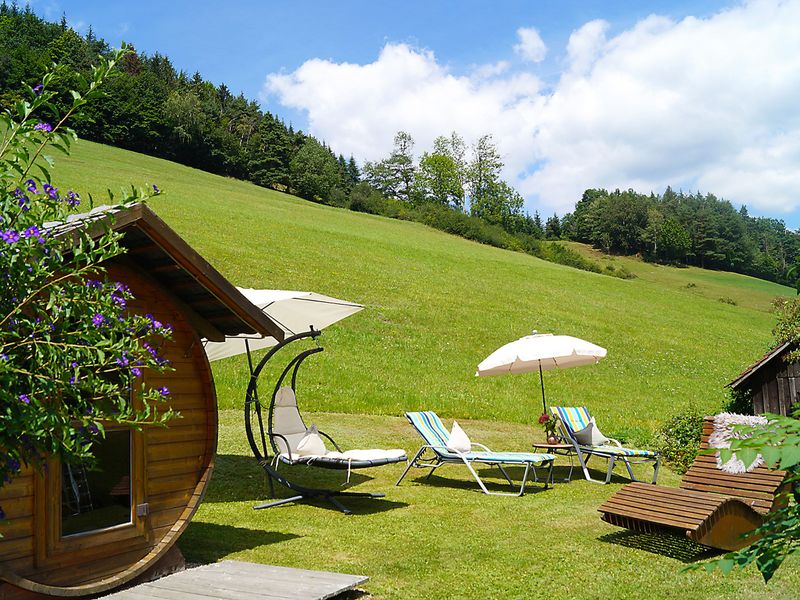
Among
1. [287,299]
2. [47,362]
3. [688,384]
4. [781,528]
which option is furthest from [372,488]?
[688,384]

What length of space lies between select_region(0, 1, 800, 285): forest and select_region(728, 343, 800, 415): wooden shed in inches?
1695

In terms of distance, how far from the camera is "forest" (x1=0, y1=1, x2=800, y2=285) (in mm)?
60719

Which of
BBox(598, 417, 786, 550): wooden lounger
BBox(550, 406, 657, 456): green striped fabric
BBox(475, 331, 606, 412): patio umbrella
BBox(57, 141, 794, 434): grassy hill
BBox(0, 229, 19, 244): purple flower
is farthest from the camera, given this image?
BBox(57, 141, 794, 434): grassy hill

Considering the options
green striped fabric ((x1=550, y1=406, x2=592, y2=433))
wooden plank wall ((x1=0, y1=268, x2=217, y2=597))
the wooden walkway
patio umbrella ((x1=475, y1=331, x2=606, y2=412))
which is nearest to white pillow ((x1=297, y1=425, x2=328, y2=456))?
wooden plank wall ((x1=0, y1=268, x2=217, y2=597))

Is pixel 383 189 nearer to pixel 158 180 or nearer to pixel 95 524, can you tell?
pixel 158 180

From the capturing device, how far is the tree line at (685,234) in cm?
7775

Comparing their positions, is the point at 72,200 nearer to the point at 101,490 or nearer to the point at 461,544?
the point at 101,490

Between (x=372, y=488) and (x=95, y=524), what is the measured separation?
4.99 meters

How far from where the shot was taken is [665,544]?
23.0 feet

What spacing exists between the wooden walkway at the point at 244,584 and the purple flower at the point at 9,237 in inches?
121

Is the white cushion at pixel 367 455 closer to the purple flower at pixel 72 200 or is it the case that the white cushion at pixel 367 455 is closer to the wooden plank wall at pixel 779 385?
the purple flower at pixel 72 200

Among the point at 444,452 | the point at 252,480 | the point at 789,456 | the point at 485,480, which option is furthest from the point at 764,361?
the point at 789,456

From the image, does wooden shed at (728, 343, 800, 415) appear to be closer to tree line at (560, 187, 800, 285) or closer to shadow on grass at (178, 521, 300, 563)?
shadow on grass at (178, 521, 300, 563)

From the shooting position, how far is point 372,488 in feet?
32.4
